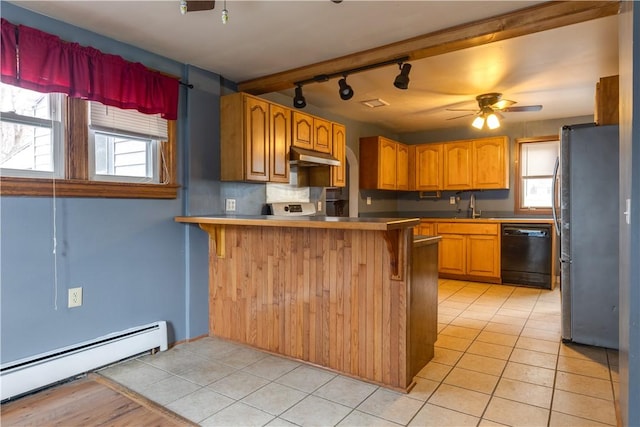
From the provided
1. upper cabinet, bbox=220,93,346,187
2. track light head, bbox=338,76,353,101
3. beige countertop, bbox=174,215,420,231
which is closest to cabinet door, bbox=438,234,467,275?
upper cabinet, bbox=220,93,346,187

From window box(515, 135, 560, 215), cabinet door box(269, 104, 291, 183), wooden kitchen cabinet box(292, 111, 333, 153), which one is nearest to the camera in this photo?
cabinet door box(269, 104, 291, 183)

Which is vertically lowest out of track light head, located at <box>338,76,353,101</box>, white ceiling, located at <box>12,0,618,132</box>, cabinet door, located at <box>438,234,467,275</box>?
cabinet door, located at <box>438,234,467,275</box>

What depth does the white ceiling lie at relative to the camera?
7.36ft

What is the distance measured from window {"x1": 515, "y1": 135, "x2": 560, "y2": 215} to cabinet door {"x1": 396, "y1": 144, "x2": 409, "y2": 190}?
1.60m

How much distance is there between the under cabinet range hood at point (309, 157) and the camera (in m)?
3.63

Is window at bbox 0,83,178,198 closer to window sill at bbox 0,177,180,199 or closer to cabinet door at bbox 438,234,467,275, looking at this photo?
window sill at bbox 0,177,180,199

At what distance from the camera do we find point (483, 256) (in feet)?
17.3

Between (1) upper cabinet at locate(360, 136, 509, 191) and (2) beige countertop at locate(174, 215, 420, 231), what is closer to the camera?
(2) beige countertop at locate(174, 215, 420, 231)

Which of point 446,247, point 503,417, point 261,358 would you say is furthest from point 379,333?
point 446,247

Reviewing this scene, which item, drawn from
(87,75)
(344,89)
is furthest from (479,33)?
(87,75)

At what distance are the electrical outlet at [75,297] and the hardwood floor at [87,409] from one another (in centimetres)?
48

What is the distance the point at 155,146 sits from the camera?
9.59 feet

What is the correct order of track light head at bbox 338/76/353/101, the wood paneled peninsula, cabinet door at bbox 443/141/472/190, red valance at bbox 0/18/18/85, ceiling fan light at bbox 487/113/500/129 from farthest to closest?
cabinet door at bbox 443/141/472/190 < ceiling fan light at bbox 487/113/500/129 < track light head at bbox 338/76/353/101 < the wood paneled peninsula < red valance at bbox 0/18/18/85

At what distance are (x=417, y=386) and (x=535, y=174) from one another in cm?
449
